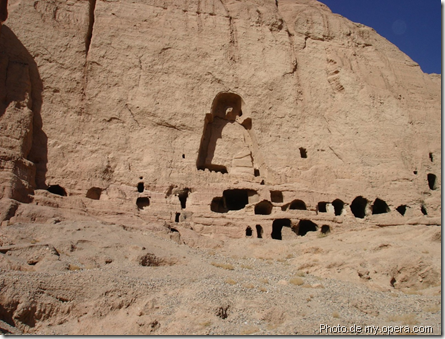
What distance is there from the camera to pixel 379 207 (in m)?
25.3

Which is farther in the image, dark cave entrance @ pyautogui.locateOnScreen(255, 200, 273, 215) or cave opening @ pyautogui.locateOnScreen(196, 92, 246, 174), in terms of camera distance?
cave opening @ pyautogui.locateOnScreen(196, 92, 246, 174)

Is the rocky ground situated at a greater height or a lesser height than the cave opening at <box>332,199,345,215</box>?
lesser

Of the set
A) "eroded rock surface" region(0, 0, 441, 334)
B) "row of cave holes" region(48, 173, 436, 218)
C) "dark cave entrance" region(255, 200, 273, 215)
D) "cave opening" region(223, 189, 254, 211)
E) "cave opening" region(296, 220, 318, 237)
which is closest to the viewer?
"eroded rock surface" region(0, 0, 441, 334)

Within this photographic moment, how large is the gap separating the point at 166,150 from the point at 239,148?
522 cm

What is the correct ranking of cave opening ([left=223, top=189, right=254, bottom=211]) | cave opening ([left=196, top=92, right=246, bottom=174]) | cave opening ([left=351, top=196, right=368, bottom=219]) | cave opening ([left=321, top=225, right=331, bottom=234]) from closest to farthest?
cave opening ([left=321, top=225, right=331, bottom=234])
cave opening ([left=223, top=189, right=254, bottom=211])
cave opening ([left=351, top=196, right=368, bottom=219])
cave opening ([left=196, top=92, right=246, bottom=174])

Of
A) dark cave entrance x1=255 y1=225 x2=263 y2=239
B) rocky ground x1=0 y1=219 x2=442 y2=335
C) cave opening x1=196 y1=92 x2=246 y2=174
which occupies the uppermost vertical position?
cave opening x1=196 y1=92 x2=246 y2=174

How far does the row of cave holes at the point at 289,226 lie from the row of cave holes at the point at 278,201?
2.56ft

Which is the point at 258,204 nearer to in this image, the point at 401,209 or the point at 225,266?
the point at 401,209

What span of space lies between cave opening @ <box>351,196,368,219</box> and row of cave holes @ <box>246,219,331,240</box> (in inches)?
134

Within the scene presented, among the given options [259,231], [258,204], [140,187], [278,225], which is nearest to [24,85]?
[140,187]

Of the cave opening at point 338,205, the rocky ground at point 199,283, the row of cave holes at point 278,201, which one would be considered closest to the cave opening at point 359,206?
the row of cave holes at point 278,201

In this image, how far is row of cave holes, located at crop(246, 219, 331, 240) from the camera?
68.9 ft

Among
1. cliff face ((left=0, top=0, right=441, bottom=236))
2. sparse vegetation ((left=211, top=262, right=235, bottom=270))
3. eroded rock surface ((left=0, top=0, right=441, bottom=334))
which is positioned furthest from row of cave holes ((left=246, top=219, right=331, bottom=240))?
sparse vegetation ((left=211, top=262, right=235, bottom=270))

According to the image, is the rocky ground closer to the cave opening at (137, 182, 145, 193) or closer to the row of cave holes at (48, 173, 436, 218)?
the row of cave holes at (48, 173, 436, 218)
